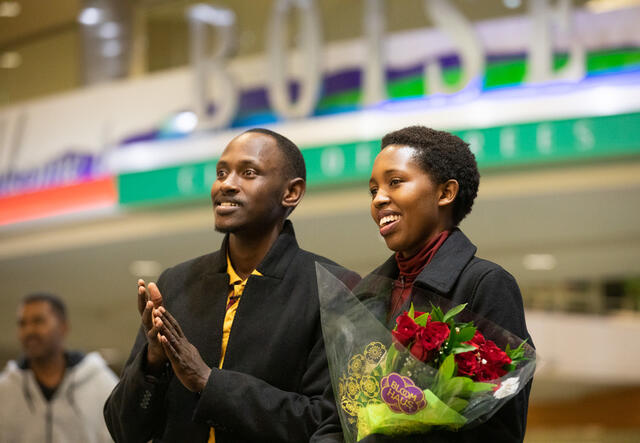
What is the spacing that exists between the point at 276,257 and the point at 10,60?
10.00 meters

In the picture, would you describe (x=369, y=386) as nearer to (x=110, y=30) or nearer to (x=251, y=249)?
(x=251, y=249)

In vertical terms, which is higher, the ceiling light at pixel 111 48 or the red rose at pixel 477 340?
the ceiling light at pixel 111 48

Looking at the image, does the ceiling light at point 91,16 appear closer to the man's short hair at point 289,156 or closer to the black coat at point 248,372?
the man's short hair at point 289,156

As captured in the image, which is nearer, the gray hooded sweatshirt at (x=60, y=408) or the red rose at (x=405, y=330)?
the red rose at (x=405, y=330)

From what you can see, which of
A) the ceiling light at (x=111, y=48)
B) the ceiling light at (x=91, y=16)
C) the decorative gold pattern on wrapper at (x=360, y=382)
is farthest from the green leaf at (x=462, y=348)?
the ceiling light at (x=91, y=16)

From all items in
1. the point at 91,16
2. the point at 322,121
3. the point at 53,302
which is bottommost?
the point at 53,302

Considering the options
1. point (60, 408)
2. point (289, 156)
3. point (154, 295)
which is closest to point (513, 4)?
point (60, 408)

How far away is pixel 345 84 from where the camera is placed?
8844mm

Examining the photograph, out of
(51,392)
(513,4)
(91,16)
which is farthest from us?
(91,16)

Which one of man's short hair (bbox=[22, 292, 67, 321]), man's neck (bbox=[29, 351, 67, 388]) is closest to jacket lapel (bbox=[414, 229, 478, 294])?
man's neck (bbox=[29, 351, 67, 388])

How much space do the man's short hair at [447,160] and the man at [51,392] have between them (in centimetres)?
277

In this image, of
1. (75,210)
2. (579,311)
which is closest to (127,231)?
(75,210)

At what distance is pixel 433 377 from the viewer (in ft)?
6.34

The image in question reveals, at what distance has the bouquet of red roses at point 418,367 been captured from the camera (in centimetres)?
192
